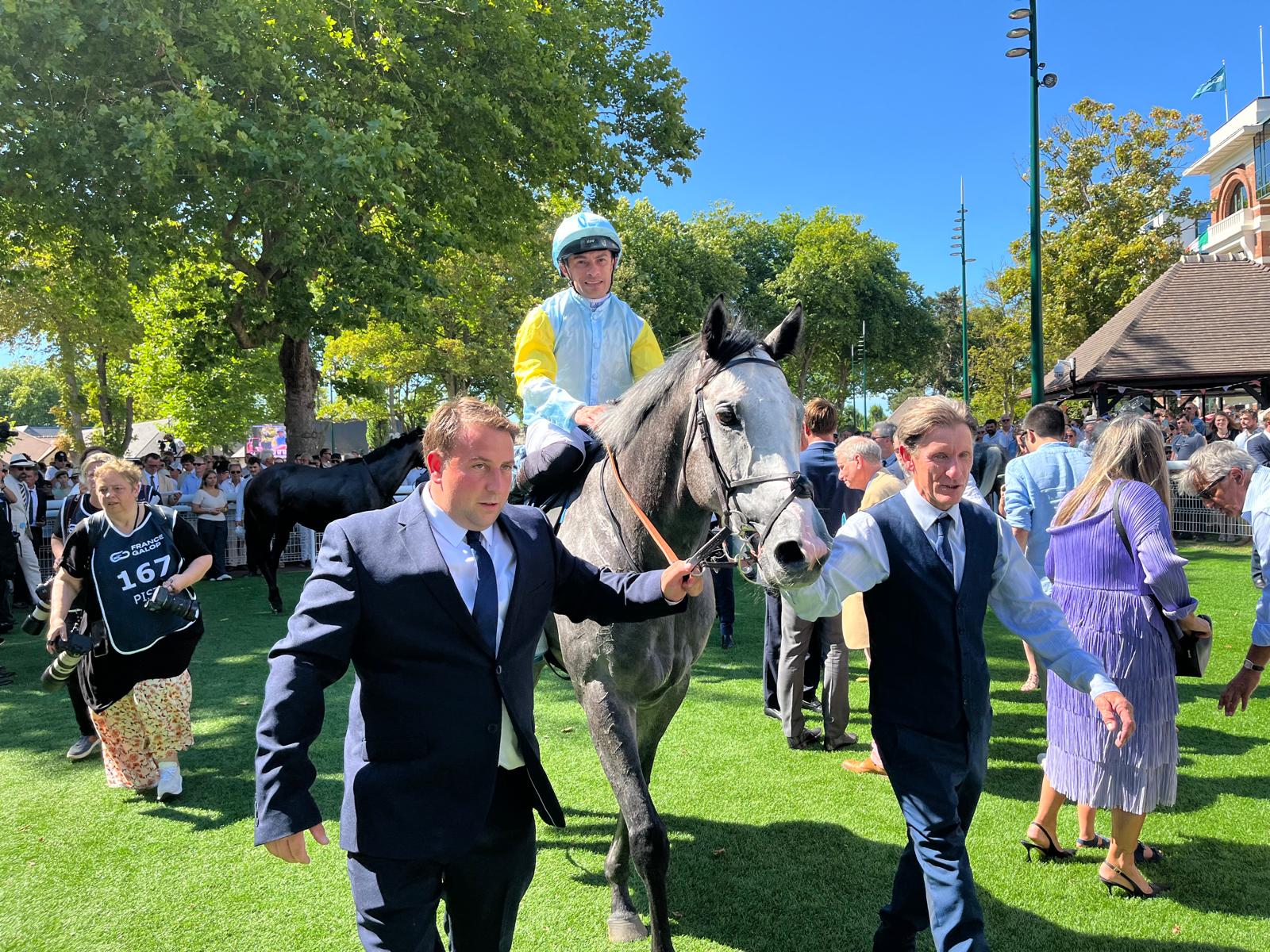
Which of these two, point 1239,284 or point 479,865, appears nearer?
point 479,865

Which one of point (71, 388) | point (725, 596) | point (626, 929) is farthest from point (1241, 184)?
point (71, 388)

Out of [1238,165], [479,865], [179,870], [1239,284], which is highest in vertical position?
[1238,165]

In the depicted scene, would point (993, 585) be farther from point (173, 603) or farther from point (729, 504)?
point (173, 603)

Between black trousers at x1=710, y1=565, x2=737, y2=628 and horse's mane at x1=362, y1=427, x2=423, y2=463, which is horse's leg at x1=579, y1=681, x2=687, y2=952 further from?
horse's mane at x1=362, y1=427, x2=423, y2=463

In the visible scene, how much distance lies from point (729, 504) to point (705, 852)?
2.39 meters

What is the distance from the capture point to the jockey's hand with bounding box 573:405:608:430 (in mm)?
3432

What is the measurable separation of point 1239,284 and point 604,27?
15.6 metres

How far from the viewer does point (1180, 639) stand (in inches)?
141

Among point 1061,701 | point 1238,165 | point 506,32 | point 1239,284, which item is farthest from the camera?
point 1238,165

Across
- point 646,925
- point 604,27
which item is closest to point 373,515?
point 646,925

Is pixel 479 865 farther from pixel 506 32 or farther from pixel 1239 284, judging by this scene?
pixel 1239 284

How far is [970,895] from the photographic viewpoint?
7.79 feet

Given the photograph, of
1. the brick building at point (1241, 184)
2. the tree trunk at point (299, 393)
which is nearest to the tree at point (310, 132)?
the tree trunk at point (299, 393)

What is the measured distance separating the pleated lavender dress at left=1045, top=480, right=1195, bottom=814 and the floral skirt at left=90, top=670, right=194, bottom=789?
4.97 metres
